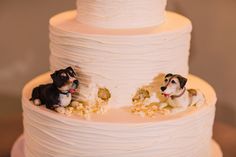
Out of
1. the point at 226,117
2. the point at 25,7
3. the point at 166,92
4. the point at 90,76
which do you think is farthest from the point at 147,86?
the point at 25,7

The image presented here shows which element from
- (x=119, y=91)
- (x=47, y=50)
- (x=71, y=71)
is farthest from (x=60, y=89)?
(x=47, y=50)

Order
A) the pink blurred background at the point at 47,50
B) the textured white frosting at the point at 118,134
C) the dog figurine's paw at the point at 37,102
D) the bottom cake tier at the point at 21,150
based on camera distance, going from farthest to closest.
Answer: the pink blurred background at the point at 47,50
the bottom cake tier at the point at 21,150
the dog figurine's paw at the point at 37,102
the textured white frosting at the point at 118,134

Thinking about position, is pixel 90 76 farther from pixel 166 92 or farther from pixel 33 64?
pixel 33 64

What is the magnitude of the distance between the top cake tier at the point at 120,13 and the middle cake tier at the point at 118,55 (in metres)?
0.03

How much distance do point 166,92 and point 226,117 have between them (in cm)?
106

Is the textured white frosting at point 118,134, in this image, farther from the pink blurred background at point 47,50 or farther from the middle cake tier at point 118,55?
the pink blurred background at point 47,50

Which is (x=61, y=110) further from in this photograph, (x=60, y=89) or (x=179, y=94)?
(x=179, y=94)

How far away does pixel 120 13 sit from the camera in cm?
146

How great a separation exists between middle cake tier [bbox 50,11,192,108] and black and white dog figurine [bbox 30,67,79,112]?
46 millimetres

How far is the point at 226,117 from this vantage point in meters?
2.38

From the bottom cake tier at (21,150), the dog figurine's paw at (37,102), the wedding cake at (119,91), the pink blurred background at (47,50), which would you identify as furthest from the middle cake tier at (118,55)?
the pink blurred background at (47,50)

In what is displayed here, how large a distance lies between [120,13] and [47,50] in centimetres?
113

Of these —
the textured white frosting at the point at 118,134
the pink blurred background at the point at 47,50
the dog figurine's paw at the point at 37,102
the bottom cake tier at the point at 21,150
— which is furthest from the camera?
the pink blurred background at the point at 47,50

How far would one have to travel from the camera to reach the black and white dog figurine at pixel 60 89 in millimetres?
1402
